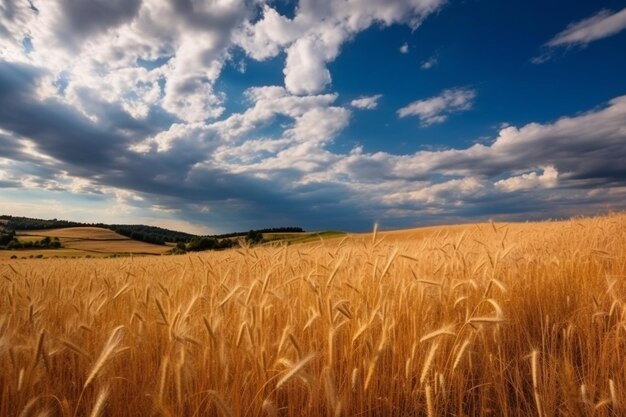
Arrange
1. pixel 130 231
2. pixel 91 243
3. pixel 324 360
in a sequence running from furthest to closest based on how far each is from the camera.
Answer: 1. pixel 130 231
2. pixel 91 243
3. pixel 324 360

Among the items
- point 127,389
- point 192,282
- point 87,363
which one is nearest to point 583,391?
point 127,389

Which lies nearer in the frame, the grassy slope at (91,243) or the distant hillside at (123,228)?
the grassy slope at (91,243)

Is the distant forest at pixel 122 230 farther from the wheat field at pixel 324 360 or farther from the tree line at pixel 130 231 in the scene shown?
the wheat field at pixel 324 360

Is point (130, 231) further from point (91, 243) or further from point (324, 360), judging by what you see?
point (324, 360)

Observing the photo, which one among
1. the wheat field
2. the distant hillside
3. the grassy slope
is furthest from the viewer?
the distant hillside

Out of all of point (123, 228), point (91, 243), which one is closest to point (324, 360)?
point (91, 243)

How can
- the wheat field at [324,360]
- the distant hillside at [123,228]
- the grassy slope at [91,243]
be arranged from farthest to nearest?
the distant hillside at [123,228] → the grassy slope at [91,243] → the wheat field at [324,360]

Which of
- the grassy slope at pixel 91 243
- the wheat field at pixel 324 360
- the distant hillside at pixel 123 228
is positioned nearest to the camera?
the wheat field at pixel 324 360

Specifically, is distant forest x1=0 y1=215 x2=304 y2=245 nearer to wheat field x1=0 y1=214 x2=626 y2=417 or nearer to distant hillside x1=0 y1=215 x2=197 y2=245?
distant hillside x1=0 y1=215 x2=197 y2=245

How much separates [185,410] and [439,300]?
1.98 metres

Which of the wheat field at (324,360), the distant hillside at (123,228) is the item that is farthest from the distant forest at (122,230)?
the wheat field at (324,360)

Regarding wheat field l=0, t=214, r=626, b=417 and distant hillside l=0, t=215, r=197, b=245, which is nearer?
wheat field l=0, t=214, r=626, b=417

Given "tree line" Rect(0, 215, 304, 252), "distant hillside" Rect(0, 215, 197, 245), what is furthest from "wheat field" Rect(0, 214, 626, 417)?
"distant hillside" Rect(0, 215, 197, 245)

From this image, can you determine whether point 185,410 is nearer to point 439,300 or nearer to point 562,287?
point 439,300
